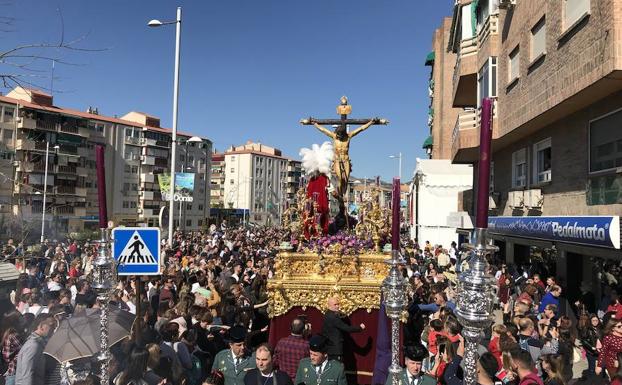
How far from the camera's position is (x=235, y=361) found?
18.3 ft

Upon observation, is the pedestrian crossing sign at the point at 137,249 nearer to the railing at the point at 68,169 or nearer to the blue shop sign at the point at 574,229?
the blue shop sign at the point at 574,229

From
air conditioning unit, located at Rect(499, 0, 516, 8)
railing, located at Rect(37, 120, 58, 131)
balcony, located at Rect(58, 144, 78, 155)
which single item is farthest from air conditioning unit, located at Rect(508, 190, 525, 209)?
railing, located at Rect(37, 120, 58, 131)

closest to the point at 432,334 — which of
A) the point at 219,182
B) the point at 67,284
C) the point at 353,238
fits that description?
the point at 353,238

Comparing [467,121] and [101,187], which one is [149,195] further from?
[101,187]

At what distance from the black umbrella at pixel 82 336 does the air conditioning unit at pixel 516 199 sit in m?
13.8

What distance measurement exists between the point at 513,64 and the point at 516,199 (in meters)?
4.58

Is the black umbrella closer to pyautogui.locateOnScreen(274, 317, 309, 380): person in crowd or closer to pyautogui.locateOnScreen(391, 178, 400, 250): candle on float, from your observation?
pyautogui.locateOnScreen(274, 317, 309, 380): person in crowd

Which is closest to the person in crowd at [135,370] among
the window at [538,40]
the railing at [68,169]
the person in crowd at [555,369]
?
the person in crowd at [555,369]

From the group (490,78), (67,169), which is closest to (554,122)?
(490,78)

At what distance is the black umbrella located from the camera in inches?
200

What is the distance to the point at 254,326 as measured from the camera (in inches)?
379

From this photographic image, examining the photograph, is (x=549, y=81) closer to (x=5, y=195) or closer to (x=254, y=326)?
(x=254, y=326)

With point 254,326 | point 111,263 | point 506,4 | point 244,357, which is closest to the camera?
point 111,263

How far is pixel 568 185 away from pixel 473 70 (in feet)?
27.7
